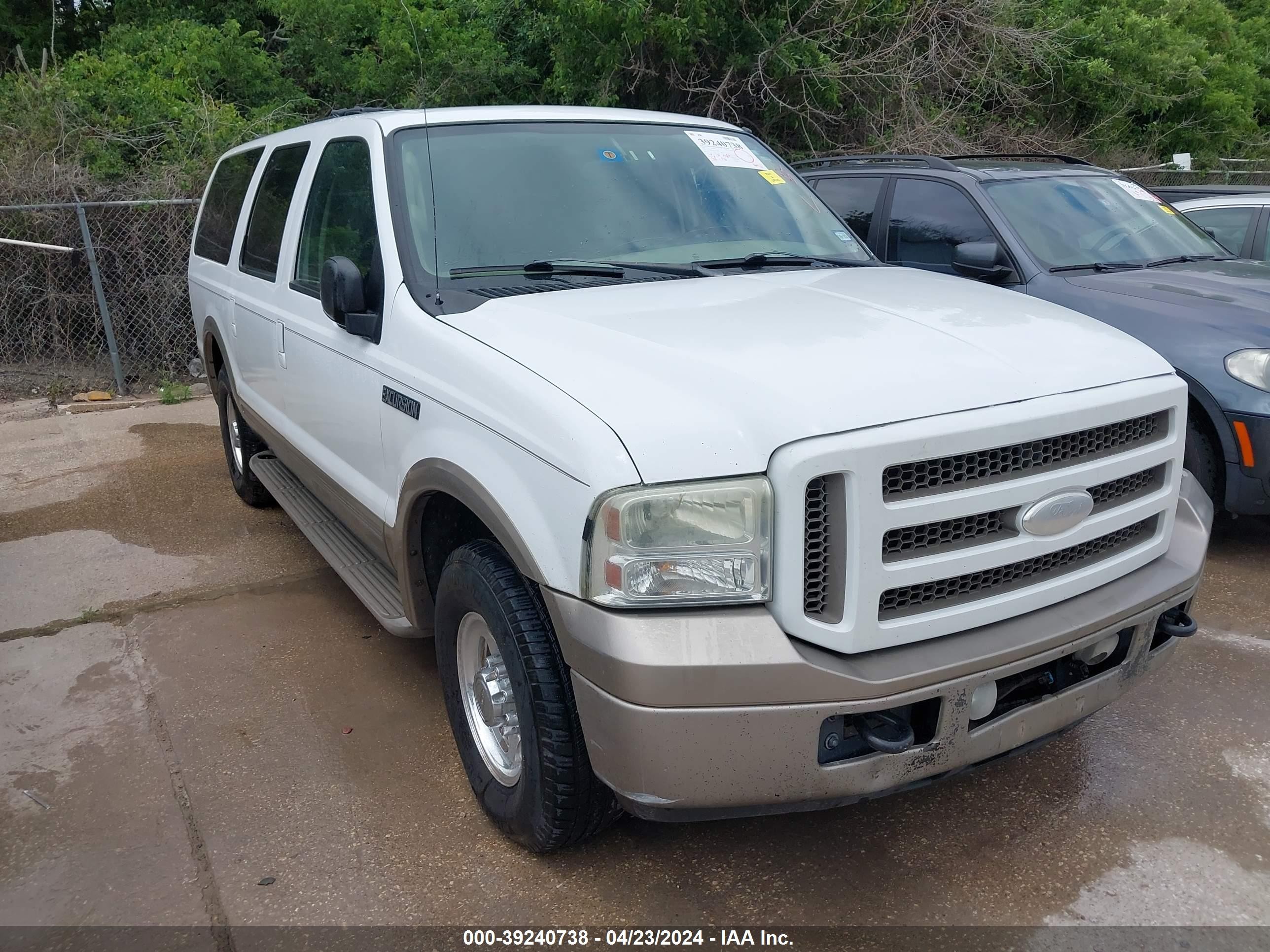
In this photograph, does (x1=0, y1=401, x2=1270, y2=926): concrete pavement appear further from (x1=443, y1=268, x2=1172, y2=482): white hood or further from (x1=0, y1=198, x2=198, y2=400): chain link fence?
(x1=0, y1=198, x2=198, y2=400): chain link fence

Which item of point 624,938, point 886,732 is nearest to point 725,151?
point 886,732

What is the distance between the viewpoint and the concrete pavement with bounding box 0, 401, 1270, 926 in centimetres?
270

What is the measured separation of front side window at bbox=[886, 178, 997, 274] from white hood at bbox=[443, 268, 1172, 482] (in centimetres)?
279

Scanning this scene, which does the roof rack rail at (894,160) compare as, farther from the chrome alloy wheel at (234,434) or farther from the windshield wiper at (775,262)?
the chrome alloy wheel at (234,434)

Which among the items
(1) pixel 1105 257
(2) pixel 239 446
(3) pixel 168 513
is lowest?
(3) pixel 168 513

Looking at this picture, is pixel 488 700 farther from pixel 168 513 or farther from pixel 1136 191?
pixel 1136 191

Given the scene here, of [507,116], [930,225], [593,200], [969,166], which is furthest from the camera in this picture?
[969,166]

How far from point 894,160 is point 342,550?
4.53m

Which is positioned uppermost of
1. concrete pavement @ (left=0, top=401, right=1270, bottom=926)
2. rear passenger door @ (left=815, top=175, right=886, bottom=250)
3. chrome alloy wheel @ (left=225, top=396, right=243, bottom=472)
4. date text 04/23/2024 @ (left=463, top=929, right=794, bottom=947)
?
rear passenger door @ (left=815, top=175, right=886, bottom=250)

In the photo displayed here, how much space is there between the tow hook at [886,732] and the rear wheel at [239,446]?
13.8ft

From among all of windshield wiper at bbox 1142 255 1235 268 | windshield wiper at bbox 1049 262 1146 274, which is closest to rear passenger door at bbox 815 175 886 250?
windshield wiper at bbox 1049 262 1146 274

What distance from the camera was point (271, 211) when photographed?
4.73m

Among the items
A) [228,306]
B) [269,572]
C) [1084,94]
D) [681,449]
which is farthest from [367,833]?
[1084,94]

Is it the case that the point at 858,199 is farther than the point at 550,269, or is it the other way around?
the point at 858,199
